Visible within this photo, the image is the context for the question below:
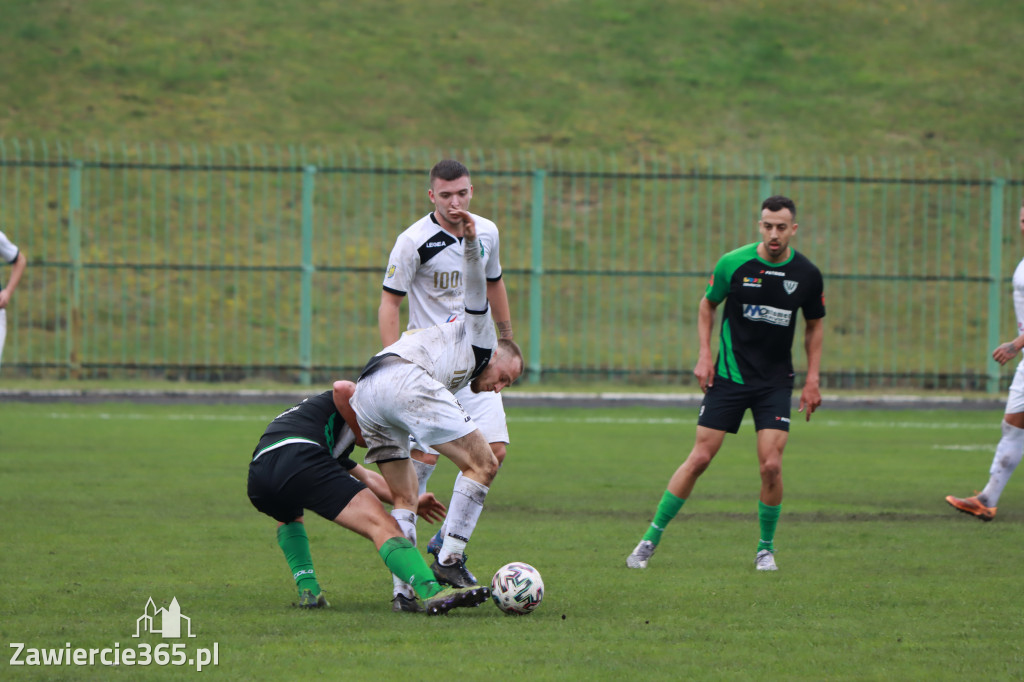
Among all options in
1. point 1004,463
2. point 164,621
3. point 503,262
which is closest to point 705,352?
point 1004,463

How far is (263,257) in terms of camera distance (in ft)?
77.7

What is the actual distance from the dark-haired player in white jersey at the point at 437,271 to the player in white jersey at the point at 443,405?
23.4 inches

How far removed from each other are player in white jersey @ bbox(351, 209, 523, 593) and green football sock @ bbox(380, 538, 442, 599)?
0.22 m

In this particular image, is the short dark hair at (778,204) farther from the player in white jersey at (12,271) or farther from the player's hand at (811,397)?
the player in white jersey at (12,271)

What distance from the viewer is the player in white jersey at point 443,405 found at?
5781 millimetres

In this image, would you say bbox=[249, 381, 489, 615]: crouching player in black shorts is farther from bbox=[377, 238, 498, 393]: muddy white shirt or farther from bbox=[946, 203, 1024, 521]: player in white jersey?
bbox=[946, 203, 1024, 521]: player in white jersey

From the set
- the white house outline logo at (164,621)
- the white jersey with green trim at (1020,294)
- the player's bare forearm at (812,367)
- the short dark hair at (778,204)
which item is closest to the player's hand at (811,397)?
the player's bare forearm at (812,367)

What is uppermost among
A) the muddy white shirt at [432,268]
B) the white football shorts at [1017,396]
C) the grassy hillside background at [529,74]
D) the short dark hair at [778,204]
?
the grassy hillside background at [529,74]

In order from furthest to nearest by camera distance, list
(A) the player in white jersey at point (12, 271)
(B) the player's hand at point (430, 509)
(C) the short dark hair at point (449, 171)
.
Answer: (A) the player in white jersey at point (12, 271) → (C) the short dark hair at point (449, 171) → (B) the player's hand at point (430, 509)

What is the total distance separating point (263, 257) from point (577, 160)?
304 inches

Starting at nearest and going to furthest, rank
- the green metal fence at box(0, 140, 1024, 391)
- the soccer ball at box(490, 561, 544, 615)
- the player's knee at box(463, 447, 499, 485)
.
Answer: the soccer ball at box(490, 561, 544, 615) < the player's knee at box(463, 447, 499, 485) < the green metal fence at box(0, 140, 1024, 391)

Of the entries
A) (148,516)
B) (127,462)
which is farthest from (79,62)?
(148,516)

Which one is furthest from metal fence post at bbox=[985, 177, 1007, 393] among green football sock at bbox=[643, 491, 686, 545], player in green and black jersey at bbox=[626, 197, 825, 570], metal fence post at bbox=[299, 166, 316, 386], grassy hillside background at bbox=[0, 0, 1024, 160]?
green football sock at bbox=[643, 491, 686, 545]

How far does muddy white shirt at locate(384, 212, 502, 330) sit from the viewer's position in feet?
23.6
